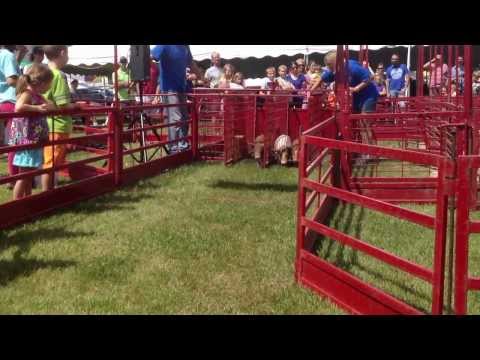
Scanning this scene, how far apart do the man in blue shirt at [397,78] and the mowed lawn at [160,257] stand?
10.6 m

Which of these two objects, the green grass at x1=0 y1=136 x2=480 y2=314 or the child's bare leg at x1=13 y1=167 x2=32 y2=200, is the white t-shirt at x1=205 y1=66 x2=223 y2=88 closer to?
the green grass at x1=0 y1=136 x2=480 y2=314

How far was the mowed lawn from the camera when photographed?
383 centimetres

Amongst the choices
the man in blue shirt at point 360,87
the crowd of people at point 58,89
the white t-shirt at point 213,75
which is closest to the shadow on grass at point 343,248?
the crowd of people at point 58,89

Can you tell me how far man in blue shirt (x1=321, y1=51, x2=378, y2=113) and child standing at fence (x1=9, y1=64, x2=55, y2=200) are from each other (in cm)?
490

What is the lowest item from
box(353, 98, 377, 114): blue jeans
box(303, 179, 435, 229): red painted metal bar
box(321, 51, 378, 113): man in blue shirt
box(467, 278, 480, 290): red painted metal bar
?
box(467, 278, 480, 290): red painted metal bar

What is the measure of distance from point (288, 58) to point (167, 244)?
18.7 metres

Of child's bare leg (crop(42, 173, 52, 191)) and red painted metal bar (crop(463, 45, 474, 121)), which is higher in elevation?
red painted metal bar (crop(463, 45, 474, 121))

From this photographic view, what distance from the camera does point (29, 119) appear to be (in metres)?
6.04

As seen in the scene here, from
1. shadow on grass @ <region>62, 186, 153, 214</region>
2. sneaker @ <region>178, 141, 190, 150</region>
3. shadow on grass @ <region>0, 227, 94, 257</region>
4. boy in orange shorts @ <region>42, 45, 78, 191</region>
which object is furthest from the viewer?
sneaker @ <region>178, 141, 190, 150</region>

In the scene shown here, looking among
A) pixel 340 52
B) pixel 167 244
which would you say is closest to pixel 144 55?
pixel 340 52

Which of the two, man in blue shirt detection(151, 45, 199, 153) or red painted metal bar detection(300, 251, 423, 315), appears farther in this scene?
man in blue shirt detection(151, 45, 199, 153)

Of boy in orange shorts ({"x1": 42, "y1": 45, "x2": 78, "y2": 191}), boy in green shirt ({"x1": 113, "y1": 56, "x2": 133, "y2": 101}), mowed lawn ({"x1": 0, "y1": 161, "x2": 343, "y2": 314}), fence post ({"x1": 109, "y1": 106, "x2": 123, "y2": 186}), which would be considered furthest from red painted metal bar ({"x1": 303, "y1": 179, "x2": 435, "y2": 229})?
boy in green shirt ({"x1": 113, "y1": 56, "x2": 133, "y2": 101})

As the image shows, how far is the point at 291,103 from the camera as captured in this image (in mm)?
10906

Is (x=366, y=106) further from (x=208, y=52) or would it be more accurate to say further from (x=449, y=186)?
(x=208, y=52)
